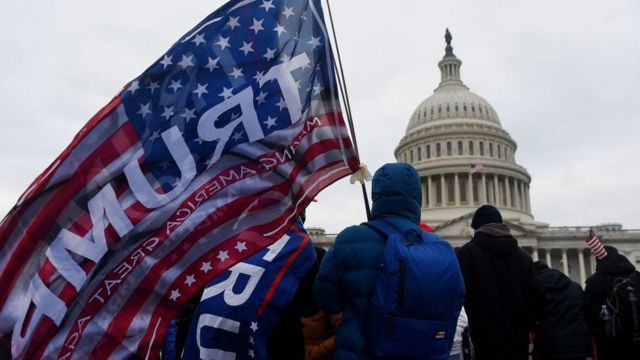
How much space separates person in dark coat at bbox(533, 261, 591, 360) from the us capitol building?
5044 cm

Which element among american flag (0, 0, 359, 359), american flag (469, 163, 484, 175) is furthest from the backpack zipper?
american flag (469, 163, 484, 175)

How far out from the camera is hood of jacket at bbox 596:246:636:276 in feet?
25.7

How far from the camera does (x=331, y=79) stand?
480cm

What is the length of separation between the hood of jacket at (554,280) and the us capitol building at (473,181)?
50336 mm

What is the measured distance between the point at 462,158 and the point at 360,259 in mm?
68106

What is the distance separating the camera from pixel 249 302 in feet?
15.3

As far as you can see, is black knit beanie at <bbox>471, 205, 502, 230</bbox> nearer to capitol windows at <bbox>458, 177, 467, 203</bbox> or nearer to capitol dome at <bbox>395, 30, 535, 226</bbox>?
capitol dome at <bbox>395, 30, 535, 226</bbox>

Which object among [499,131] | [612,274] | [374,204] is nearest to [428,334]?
[374,204]

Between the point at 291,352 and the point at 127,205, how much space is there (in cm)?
169

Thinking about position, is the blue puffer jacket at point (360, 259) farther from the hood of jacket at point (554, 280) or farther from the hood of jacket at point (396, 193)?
the hood of jacket at point (554, 280)

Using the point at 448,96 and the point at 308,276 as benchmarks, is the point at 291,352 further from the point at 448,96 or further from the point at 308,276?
the point at 448,96

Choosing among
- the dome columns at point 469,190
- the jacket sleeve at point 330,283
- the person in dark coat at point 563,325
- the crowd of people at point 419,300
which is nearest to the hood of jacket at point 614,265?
the crowd of people at point 419,300

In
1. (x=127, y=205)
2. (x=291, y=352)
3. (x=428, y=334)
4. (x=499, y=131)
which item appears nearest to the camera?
(x=428, y=334)

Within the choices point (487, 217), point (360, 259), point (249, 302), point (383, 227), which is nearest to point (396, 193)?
point (383, 227)
